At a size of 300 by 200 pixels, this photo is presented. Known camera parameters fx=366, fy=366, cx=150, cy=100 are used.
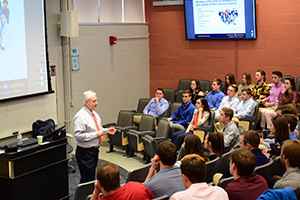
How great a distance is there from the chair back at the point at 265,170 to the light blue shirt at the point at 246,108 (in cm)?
304

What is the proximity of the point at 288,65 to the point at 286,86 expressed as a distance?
160cm

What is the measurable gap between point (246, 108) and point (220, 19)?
2.82 metres

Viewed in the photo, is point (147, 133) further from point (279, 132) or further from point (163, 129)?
point (279, 132)

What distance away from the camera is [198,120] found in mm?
6195

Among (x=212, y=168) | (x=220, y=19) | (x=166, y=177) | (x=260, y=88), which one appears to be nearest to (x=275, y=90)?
(x=260, y=88)

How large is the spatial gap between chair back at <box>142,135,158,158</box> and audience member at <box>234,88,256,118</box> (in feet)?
5.82

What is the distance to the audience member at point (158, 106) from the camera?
7.33 m

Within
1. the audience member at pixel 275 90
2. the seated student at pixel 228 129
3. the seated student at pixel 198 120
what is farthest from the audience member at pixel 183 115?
the audience member at pixel 275 90

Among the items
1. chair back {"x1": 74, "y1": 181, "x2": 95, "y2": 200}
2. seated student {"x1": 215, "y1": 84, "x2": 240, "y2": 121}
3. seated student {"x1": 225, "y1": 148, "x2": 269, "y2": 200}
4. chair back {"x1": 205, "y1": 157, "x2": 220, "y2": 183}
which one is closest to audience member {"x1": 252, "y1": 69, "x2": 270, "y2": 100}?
seated student {"x1": 215, "y1": 84, "x2": 240, "y2": 121}

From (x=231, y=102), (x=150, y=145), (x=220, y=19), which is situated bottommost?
(x=150, y=145)

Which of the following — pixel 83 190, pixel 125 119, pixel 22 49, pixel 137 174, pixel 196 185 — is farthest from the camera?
pixel 125 119

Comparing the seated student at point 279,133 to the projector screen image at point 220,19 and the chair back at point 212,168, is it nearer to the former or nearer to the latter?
the chair back at point 212,168

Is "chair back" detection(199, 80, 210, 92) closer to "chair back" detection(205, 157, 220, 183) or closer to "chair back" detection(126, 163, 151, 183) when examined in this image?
"chair back" detection(205, 157, 220, 183)

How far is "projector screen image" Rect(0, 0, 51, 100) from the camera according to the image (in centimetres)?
524
